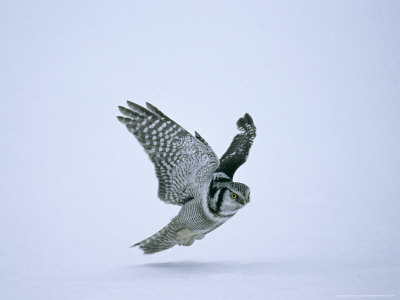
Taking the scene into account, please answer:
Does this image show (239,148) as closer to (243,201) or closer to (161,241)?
(243,201)

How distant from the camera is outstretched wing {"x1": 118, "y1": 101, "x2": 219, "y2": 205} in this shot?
3.59 m

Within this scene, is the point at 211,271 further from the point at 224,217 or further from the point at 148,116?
the point at 148,116

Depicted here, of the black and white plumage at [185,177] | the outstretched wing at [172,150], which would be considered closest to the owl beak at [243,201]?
the black and white plumage at [185,177]

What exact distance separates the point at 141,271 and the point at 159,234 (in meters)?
0.37

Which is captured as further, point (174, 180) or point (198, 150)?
point (174, 180)

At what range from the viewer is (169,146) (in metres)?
3.68

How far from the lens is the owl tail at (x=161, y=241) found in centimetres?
405

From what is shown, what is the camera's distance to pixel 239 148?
4.34m

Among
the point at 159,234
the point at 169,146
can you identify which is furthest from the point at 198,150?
the point at 159,234

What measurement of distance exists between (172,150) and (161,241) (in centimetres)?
87

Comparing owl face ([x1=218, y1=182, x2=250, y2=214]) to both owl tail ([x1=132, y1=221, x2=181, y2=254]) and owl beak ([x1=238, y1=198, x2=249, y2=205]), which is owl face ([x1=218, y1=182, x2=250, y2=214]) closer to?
owl beak ([x1=238, y1=198, x2=249, y2=205])

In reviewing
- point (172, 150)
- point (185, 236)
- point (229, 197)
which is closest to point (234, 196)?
point (229, 197)

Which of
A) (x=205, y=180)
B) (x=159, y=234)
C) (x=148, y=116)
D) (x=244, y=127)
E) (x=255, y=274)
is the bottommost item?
(x=255, y=274)

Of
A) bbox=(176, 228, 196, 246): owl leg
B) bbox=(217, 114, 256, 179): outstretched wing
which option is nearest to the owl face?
bbox=(217, 114, 256, 179): outstretched wing
